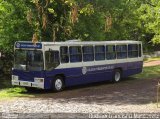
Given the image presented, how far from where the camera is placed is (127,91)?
23.4 metres

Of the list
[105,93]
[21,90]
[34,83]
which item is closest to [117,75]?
[105,93]

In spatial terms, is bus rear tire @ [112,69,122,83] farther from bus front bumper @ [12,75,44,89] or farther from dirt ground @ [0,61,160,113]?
bus front bumper @ [12,75,44,89]

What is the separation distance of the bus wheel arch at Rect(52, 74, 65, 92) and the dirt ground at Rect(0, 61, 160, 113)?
342 mm

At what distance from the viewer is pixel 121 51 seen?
94.1 feet

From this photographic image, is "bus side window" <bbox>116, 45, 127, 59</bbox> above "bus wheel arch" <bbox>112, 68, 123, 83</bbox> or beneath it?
above

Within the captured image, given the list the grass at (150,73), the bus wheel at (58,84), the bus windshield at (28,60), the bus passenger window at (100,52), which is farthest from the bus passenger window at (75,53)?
the grass at (150,73)

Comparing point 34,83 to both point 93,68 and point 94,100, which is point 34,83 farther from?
point 93,68

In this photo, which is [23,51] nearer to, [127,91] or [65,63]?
[65,63]

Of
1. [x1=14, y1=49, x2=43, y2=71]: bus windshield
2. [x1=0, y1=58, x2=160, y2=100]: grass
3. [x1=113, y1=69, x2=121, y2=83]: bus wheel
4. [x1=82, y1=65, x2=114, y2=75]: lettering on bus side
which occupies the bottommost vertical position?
[x1=0, y1=58, x2=160, y2=100]: grass

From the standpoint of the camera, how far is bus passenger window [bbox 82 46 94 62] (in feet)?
83.4

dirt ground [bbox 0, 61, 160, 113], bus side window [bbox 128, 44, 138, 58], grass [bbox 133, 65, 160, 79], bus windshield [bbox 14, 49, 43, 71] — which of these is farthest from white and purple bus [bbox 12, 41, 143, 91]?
grass [bbox 133, 65, 160, 79]

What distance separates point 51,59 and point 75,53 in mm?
2153

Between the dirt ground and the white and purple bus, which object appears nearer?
the dirt ground

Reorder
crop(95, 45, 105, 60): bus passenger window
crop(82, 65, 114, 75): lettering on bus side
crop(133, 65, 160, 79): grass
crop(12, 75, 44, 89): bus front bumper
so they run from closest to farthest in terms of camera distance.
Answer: crop(12, 75, 44, 89): bus front bumper, crop(82, 65, 114, 75): lettering on bus side, crop(95, 45, 105, 60): bus passenger window, crop(133, 65, 160, 79): grass
